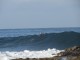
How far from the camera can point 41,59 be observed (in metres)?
8.97

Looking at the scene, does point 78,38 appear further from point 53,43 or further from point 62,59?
point 62,59

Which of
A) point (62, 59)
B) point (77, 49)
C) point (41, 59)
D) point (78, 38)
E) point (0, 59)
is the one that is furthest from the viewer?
point (78, 38)

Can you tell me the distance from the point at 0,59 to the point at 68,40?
48.5 ft

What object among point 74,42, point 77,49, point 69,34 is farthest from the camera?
point 69,34

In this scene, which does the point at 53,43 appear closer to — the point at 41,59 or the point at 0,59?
the point at 41,59

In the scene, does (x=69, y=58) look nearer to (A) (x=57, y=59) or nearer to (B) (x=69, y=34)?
(A) (x=57, y=59)

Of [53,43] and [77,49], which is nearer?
[77,49]

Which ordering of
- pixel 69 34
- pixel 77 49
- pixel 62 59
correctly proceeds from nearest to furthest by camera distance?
1. pixel 62 59
2. pixel 77 49
3. pixel 69 34

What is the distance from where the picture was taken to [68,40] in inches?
857

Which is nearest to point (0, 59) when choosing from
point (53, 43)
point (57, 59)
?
point (57, 59)

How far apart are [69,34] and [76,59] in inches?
623

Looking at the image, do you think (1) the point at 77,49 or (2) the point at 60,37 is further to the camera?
(2) the point at 60,37

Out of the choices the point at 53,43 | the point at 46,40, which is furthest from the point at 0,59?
the point at 46,40

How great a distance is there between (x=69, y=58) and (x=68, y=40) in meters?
13.4
